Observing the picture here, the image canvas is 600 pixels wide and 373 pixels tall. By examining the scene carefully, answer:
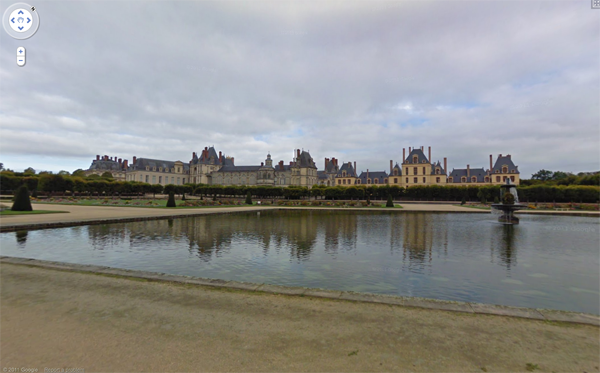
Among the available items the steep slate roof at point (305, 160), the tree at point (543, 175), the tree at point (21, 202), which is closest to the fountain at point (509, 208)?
the tree at point (21, 202)

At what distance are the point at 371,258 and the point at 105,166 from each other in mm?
119856

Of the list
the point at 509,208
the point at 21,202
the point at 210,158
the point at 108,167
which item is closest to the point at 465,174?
the point at 509,208

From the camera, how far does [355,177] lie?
78.9m

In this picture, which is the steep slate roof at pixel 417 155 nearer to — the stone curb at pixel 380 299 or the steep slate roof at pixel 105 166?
the stone curb at pixel 380 299

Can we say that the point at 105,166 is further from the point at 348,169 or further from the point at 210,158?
the point at 348,169

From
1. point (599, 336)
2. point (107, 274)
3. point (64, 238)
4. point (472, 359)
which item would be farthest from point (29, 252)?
point (599, 336)

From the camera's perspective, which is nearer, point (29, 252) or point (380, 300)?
point (380, 300)

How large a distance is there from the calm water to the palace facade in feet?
191

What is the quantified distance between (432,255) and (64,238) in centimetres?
1241

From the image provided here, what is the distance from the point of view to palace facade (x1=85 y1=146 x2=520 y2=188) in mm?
67750

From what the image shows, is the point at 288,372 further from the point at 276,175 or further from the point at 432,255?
the point at 276,175

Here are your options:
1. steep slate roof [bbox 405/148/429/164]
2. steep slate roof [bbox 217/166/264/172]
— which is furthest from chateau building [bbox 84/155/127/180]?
steep slate roof [bbox 405/148/429/164]

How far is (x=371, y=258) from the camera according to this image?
8.45 metres

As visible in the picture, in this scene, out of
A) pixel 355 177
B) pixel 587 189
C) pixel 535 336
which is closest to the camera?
pixel 535 336
